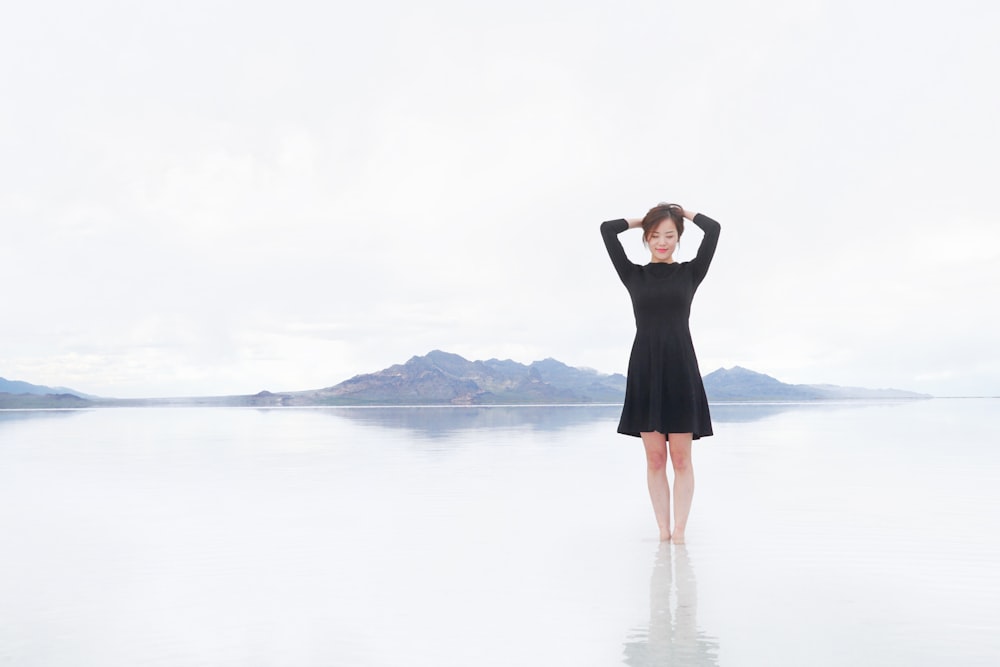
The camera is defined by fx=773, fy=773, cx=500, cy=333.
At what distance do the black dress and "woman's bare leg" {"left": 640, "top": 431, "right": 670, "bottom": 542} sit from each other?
14cm

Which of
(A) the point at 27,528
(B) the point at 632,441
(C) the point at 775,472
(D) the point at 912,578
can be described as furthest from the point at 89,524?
(B) the point at 632,441

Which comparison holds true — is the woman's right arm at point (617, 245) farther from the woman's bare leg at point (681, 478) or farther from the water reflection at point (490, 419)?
the water reflection at point (490, 419)

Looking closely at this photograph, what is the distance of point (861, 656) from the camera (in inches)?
116

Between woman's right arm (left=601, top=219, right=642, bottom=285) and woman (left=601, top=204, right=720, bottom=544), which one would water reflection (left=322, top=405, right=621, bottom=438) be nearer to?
woman (left=601, top=204, right=720, bottom=544)

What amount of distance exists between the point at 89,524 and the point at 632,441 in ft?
32.3

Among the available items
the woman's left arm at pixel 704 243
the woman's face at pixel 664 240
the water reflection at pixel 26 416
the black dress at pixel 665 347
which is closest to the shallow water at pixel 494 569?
the black dress at pixel 665 347

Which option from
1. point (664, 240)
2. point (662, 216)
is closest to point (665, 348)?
point (664, 240)

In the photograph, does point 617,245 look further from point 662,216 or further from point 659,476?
point 659,476

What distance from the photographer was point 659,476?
5.10 metres

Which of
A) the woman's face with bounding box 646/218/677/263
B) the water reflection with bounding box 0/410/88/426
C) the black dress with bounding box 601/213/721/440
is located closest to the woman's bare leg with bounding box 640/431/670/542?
the black dress with bounding box 601/213/721/440

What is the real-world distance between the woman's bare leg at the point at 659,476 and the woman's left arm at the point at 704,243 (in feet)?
3.43

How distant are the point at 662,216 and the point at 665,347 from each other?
0.83m

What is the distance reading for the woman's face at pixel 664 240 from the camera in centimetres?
493

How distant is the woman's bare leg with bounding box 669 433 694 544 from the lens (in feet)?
16.2
